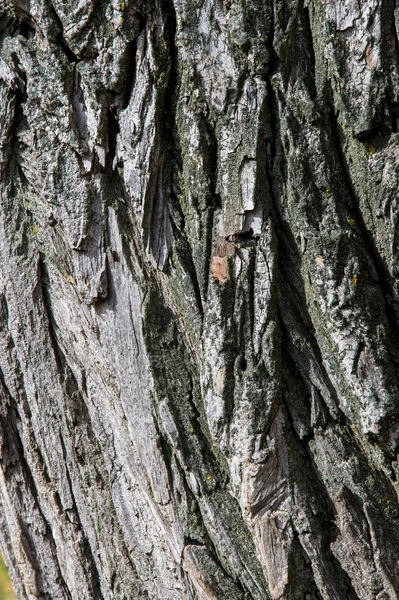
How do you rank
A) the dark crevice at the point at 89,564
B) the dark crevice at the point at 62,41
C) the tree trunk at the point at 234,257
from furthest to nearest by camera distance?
the dark crevice at the point at 89,564 < the dark crevice at the point at 62,41 < the tree trunk at the point at 234,257

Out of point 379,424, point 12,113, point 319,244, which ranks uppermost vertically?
point 12,113

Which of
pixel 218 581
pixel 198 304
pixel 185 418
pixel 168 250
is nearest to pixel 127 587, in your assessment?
pixel 218 581

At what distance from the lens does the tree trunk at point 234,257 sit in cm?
165

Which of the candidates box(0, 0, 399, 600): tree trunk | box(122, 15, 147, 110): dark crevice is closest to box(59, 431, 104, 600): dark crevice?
box(0, 0, 399, 600): tree trunk

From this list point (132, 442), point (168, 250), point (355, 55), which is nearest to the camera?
point (355, 55)

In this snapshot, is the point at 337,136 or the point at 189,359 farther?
the point at 189,359

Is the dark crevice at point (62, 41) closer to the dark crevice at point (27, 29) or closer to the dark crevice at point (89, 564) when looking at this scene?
A: the dark crevice at point (27, 29)

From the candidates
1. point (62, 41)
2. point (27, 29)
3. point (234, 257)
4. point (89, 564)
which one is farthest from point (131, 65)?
point (89, 564)

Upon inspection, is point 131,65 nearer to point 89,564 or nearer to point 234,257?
point 234,257

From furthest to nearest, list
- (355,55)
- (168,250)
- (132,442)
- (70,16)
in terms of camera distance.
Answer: (132,442), (168,250), (70,16), (355,55)

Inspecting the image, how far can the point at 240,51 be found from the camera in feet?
5.37

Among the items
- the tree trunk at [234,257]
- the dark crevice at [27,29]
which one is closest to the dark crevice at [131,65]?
the tree trunk at [234,257]

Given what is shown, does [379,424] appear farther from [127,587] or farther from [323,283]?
[127,587]

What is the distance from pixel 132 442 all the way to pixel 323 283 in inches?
33.4
